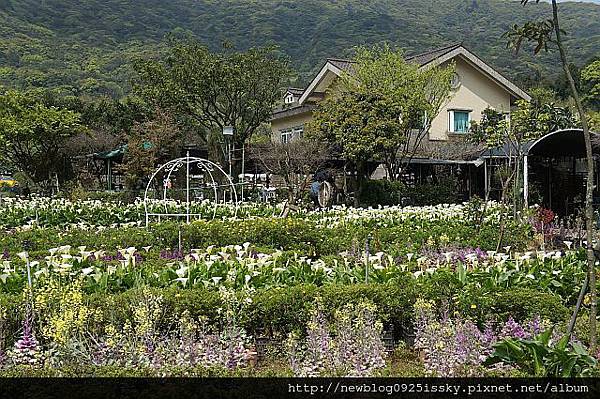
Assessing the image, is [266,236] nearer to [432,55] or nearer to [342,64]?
[342,64]

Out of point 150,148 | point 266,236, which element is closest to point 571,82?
point 266,236

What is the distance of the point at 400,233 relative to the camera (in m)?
11.2

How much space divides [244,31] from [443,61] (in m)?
39.9

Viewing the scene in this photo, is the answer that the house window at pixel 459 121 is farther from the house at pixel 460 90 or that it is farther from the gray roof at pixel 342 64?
the gray roof at pixel 342 64

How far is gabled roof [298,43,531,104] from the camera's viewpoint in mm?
25797

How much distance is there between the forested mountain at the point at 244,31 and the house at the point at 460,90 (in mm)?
8973

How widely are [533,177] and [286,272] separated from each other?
1322cm

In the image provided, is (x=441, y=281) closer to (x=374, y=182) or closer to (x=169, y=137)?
(x=374, y=182)

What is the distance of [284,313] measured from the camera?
5.68 metres

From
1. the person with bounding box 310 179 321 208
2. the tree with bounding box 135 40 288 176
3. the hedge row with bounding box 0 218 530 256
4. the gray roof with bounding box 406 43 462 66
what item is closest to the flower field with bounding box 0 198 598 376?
the hedge row with bounding box 0 218 530 256

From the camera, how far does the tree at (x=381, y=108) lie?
66.6 ft

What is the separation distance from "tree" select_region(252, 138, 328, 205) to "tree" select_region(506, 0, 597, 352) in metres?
16.0

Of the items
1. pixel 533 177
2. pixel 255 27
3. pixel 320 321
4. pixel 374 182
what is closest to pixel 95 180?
pixel 374 182

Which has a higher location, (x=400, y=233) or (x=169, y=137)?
(x=169, y=137)
